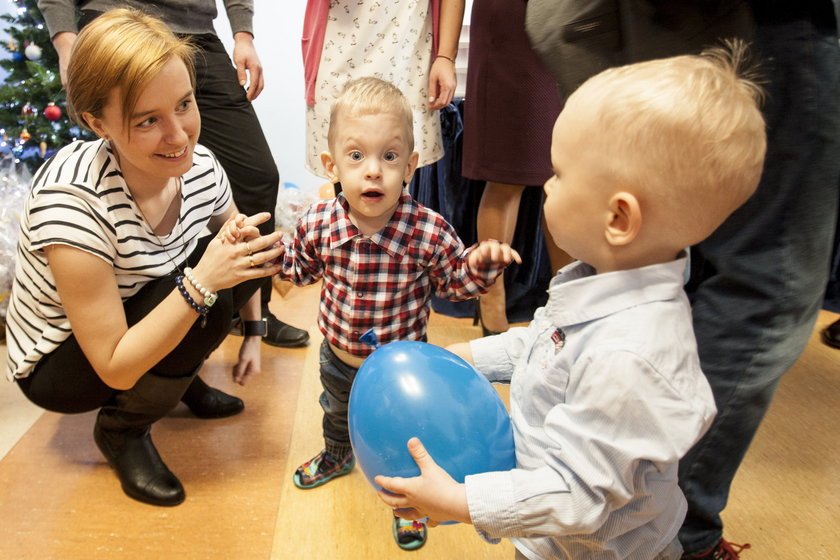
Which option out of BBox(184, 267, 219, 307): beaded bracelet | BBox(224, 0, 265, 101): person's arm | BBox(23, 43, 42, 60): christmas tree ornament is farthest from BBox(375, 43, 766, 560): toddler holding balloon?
BBox(23, 43, 42, 60): christmas tree ornament

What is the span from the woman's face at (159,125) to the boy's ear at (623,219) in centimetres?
82

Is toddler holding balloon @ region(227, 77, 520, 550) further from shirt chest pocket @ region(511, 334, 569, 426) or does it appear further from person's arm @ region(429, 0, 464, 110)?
person's arm @ region(429, 0, 464, 110)

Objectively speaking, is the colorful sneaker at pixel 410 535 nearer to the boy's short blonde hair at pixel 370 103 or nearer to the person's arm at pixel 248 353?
the person's arm at pixel 248 353

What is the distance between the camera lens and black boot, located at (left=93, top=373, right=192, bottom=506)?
1.28 metres

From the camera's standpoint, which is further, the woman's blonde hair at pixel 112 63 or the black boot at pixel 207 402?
the black boot at pixel 207 402

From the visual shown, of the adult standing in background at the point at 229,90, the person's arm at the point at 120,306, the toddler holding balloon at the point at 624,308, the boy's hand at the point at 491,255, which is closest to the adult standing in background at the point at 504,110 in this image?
the adult standing in background at the point at 229,90

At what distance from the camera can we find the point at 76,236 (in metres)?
1.04

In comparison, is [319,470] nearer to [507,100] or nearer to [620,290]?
[620,290]

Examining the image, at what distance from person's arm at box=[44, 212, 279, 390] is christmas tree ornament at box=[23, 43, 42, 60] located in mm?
1839

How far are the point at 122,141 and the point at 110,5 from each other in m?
0.64

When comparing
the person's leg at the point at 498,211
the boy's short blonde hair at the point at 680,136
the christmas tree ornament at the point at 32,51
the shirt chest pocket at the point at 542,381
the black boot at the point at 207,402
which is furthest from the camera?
the christmas tree ornament at the point at 32,51

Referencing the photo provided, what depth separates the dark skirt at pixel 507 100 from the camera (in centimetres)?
165

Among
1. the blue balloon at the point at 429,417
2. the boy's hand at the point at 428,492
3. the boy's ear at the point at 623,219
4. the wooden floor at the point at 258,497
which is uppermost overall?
the boy's ear at the point at 623,219

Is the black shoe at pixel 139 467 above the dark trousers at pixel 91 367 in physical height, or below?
below
